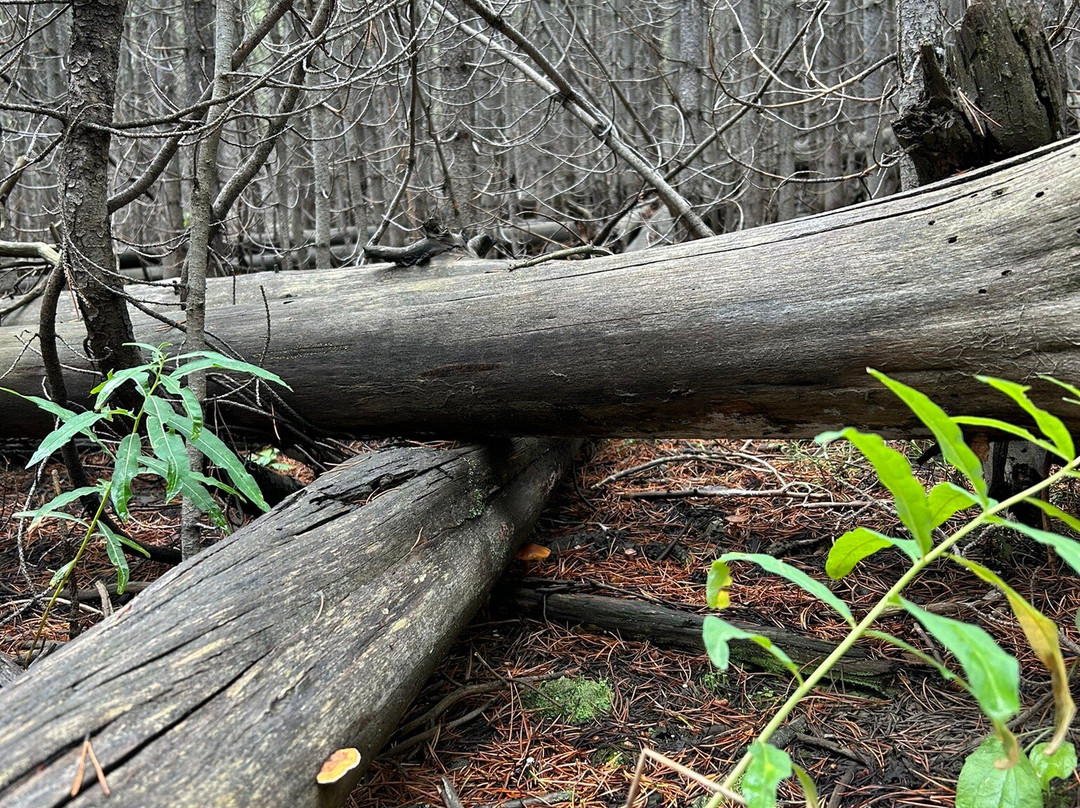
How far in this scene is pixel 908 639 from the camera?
8.00 ft

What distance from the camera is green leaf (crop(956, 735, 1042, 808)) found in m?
1.51

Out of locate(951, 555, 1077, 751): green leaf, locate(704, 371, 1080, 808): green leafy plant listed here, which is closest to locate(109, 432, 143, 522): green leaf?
locate(704, 371, 1080, 808): green leafy plant

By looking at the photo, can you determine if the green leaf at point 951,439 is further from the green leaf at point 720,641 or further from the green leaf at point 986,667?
the green leaf at point 720,641

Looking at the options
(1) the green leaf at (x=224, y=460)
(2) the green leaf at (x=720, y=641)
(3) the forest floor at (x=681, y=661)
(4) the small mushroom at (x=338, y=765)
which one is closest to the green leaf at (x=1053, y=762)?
(3) the forest floor at (x=681, y=661)

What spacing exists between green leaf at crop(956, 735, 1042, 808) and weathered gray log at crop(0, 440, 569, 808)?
1.29 meters

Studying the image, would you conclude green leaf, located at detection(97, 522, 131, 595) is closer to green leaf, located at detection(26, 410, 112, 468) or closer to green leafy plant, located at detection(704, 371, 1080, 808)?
green leaf, located at detection(26, 410, 112, 468)

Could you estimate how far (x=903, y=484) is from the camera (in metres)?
1.27

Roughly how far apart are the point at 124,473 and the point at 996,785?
2.22 meters

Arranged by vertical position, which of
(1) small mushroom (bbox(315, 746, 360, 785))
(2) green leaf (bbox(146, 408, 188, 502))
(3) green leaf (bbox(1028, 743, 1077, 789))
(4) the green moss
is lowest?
(4) the green moss

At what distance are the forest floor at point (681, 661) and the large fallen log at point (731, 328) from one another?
607mm

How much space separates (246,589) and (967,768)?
5.53ft

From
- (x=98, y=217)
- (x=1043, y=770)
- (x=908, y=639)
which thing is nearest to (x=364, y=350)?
(x=98, y=217)

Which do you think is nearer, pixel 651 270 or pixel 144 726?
pixel 144 726

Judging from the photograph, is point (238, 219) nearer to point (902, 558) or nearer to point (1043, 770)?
point (902, 558)
